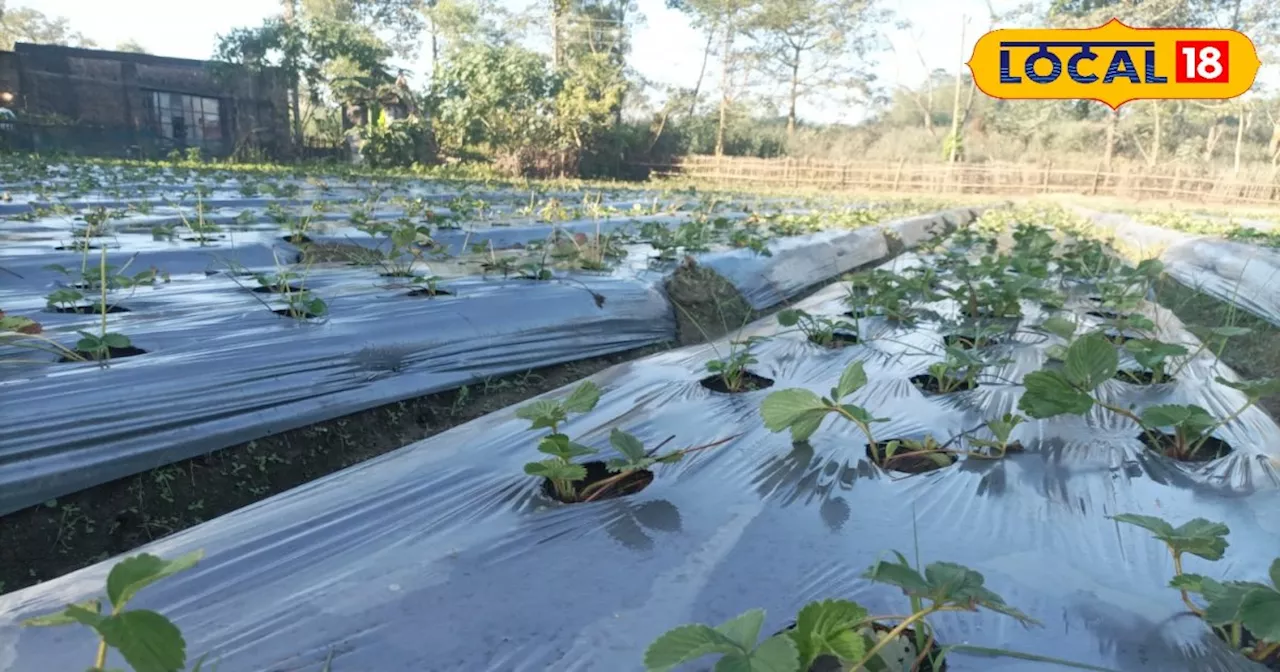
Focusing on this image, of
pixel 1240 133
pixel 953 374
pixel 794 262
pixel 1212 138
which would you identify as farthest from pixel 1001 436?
pixel 1212 138

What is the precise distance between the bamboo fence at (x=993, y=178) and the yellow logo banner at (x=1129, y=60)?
2183 mm

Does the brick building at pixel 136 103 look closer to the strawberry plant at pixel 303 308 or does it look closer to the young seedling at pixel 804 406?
the strawberry plant at pixel 303 308

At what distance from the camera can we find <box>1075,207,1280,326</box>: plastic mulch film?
4094mm

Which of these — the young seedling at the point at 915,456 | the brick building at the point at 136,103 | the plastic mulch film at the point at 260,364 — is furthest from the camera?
the brick building at the point at 136,103

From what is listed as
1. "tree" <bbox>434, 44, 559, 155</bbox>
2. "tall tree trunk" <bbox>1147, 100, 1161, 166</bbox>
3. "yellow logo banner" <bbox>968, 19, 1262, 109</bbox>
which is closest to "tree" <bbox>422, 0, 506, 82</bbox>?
"tree" <bbox>434, 44, 559, 155</bbox>

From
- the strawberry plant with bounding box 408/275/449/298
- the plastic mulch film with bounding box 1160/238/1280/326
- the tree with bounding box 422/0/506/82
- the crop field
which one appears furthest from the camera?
the tree with bounding box 422/0/506/82

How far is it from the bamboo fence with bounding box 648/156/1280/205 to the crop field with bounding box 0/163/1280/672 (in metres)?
16.4

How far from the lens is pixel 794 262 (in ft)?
15.5

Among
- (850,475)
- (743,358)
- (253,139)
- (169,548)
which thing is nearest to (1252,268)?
(743,358)

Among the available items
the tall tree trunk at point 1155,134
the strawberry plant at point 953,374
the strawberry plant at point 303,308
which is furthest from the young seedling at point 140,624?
the tall tree trunk at point 1155,134

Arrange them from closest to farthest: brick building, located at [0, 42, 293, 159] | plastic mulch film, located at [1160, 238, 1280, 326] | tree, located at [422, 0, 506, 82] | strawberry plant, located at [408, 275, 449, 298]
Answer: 1. strawberry plant, located at [408, 275, 449, 298]
2. plastic mulch film, located at [1160, 238, 1280, 326]
3. brick building, located at [0, 42, 293, 159]
4. tree, located at [422, 0, 506, 82]

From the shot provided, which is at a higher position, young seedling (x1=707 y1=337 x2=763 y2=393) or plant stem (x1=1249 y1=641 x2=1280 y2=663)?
young seedling (x1=707 y1=337 x2=763 y2=393)

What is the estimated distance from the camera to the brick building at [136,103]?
1430 centimetres

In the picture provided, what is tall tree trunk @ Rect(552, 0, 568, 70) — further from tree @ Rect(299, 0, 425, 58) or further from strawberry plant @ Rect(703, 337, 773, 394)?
strawberry plant @ Rect(703, 337, 773, 394)
